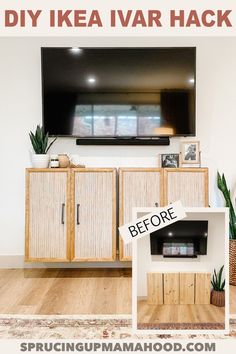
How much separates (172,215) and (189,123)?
2.16 metres

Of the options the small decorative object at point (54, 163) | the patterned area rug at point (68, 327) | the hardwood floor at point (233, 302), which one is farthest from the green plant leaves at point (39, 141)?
the hardwood floor at point (233, 302)

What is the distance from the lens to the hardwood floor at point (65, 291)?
208cm

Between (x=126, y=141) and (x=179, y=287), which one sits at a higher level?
(x=126, y=141)

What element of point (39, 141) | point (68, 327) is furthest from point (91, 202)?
point (68, 327)

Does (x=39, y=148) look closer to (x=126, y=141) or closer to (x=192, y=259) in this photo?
(x=126, y=141)

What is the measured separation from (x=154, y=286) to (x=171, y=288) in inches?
2.1

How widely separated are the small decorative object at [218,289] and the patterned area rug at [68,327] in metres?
0.75

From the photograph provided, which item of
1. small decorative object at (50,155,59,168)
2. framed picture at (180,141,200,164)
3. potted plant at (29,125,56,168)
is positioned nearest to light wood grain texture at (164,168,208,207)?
framed picture at (180,141,200,164)

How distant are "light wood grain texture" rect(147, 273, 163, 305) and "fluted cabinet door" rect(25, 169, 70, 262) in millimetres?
1810

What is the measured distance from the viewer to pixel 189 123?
9.64 feet

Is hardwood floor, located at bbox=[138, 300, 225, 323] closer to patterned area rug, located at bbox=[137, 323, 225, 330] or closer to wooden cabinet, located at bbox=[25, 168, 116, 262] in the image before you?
patterned area rug, located at bbox=[137, 323, 225, 330]

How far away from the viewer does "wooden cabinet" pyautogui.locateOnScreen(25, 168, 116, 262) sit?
8.99 ft

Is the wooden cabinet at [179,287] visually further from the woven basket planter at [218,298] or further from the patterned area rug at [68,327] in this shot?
the patterned area rug at [68,327]

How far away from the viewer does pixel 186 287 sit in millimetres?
964
